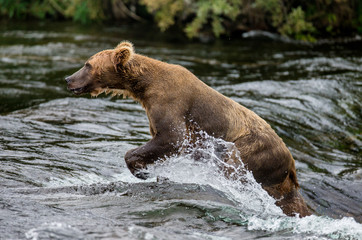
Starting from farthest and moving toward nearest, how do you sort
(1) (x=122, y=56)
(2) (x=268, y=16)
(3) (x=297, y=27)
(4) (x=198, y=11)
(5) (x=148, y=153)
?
(2) (x=268, y=16), (3) (x=297, y=27), (4) (x=198, y=11), (1) (x=122, y=56), (5) (x=148, y=153)

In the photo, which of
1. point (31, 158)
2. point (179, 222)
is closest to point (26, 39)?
point (31, 158)

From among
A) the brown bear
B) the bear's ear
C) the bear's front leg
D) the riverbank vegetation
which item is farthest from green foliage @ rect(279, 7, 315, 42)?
the bear's front leg

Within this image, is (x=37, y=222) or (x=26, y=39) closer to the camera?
(x=37, y=222)

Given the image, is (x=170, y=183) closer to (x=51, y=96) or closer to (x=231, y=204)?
(x=231, y=204)

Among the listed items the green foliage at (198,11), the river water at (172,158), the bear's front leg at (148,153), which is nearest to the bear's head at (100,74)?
the bear's front leg at (148,153)

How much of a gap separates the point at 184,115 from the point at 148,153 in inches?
22.5

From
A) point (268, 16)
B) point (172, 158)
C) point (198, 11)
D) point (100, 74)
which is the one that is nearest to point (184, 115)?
point (172, 158)

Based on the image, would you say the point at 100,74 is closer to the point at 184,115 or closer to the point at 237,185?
the point at 184,115

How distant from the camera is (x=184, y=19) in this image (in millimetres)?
20609

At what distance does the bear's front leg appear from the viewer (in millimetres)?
6082

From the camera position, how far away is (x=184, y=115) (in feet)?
20.4

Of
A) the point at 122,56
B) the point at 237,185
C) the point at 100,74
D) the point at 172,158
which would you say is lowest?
the point at 237,185

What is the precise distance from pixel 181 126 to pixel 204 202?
2.87ft

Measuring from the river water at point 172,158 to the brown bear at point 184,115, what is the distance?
0.70ft
